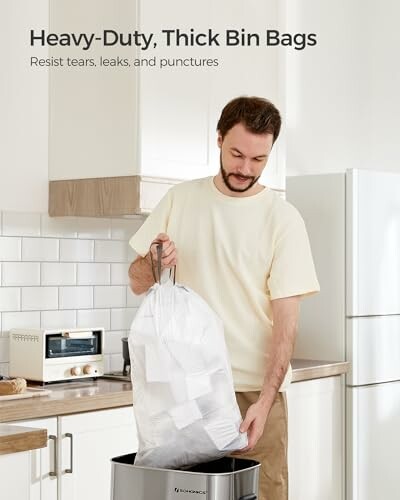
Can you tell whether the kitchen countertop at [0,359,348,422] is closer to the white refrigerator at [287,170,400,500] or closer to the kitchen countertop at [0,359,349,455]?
the kitchen countertop at [0,359,349,455]

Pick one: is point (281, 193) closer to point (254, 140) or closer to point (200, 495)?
point (254, 140)

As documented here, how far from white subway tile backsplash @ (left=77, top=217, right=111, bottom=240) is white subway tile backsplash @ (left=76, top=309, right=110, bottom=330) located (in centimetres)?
30

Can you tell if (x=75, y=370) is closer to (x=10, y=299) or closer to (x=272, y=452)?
(x=10, y=299)

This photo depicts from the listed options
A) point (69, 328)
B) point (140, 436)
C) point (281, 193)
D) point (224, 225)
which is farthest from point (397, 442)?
point (140, 436)

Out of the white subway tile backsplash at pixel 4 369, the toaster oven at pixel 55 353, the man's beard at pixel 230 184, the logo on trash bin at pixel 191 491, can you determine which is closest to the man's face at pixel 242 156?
the man's beard at pixel 230 184

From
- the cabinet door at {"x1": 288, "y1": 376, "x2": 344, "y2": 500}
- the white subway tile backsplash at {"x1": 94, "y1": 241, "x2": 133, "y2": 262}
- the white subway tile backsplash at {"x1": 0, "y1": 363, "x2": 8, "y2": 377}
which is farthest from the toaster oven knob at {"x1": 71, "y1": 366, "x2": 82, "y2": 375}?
the cabinet door at {"x1": 288, "y1": 376, "x2": 344, "y2": 500}

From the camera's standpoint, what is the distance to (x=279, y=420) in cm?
280

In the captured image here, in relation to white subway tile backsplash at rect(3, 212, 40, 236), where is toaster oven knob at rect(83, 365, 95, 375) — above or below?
below

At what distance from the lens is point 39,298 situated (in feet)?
12.8

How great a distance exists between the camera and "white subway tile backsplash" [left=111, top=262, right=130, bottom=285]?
4207mm

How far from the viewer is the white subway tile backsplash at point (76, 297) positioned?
3986 millimetres

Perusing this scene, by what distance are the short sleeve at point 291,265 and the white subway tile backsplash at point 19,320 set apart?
1.39m

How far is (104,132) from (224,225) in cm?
125

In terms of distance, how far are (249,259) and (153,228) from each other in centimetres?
28
